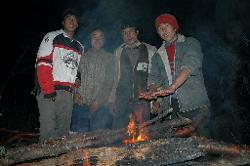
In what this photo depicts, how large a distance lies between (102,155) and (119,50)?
10.8 feet

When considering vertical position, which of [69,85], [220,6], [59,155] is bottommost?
[59,155]

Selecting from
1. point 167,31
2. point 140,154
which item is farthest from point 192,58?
point 140,154

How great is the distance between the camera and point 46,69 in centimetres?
505

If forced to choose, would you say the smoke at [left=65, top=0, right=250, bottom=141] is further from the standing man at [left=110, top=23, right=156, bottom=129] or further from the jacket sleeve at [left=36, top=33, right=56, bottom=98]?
the jacket sleeve at [left=36, top=33, right=56, bottom=98]

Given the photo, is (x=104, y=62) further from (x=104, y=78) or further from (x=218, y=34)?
(x=218, y=34)

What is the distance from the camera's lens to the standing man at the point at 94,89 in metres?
6.06

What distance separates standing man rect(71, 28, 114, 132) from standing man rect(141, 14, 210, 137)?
1.40 meters

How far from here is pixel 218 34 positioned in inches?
345

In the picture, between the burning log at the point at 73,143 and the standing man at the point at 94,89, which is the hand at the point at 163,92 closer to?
the burning log at the point at 73,143

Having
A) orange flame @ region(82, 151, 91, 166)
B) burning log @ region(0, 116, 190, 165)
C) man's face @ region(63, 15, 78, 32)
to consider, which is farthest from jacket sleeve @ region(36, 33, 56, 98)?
orange flame @ region(82, 151, 91, 166)

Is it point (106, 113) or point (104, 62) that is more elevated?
point (104, 62)

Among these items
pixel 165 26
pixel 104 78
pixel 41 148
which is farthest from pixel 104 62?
pixel 41 148

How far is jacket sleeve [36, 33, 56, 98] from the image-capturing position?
4988mm

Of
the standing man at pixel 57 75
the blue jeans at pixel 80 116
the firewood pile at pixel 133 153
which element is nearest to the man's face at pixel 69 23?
the standing man at pixel 57 75
